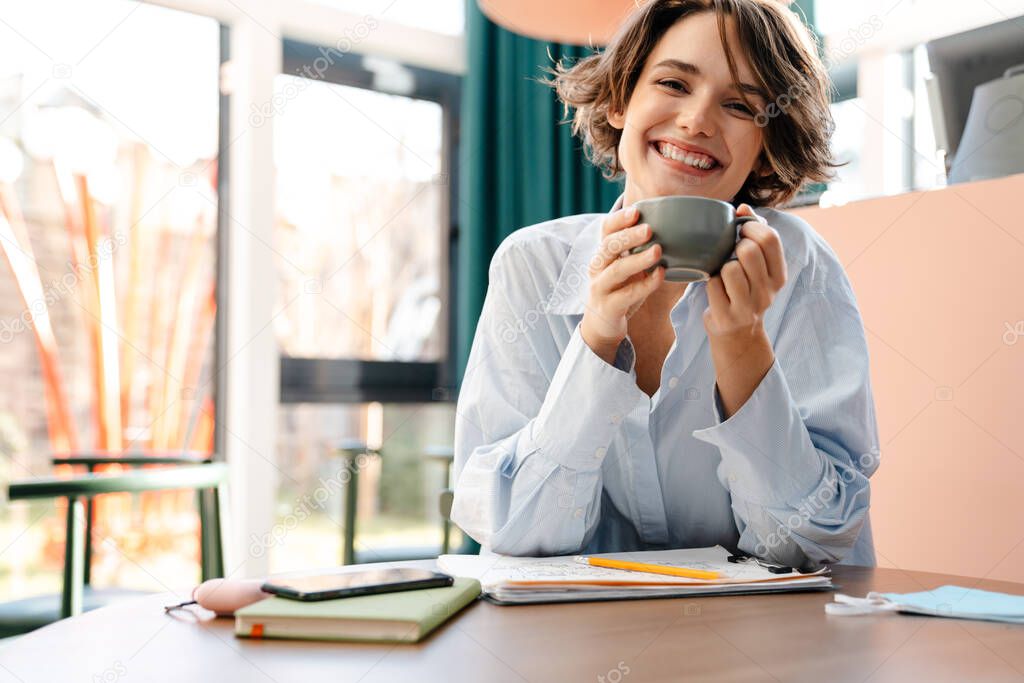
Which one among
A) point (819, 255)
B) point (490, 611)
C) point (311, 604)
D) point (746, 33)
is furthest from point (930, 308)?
point (311, 604)

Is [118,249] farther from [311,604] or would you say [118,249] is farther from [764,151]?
[311,604]

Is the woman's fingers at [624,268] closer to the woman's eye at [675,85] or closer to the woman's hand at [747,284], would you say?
the woman's hand at [747,284]

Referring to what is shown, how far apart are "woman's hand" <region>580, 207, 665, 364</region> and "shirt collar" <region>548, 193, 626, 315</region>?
0.53 ft

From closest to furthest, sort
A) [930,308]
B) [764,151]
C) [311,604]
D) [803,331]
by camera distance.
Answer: [311,604]
[803,331]
[764,151]
[930,308]

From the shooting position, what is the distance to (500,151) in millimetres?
3328

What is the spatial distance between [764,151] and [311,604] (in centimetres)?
85

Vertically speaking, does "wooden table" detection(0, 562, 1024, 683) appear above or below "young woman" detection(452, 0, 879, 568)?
below

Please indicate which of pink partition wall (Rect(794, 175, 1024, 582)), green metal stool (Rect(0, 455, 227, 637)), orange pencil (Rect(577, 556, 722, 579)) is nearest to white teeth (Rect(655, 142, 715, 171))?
orange pencil (Rect(577, 556, 722, 579))

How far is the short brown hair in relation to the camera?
1126 millimetres

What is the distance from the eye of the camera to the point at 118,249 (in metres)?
2.84

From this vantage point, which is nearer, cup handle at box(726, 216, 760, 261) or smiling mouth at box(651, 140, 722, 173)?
cup handle at box(726, 216, 760, 261)

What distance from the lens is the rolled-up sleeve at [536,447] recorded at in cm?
96

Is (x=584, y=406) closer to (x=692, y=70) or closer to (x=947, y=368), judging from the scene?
(x=692, y=70)

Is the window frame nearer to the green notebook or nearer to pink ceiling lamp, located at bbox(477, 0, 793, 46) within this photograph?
pink ceiling lamp, located at bbox(477, 0, 793, 46)
